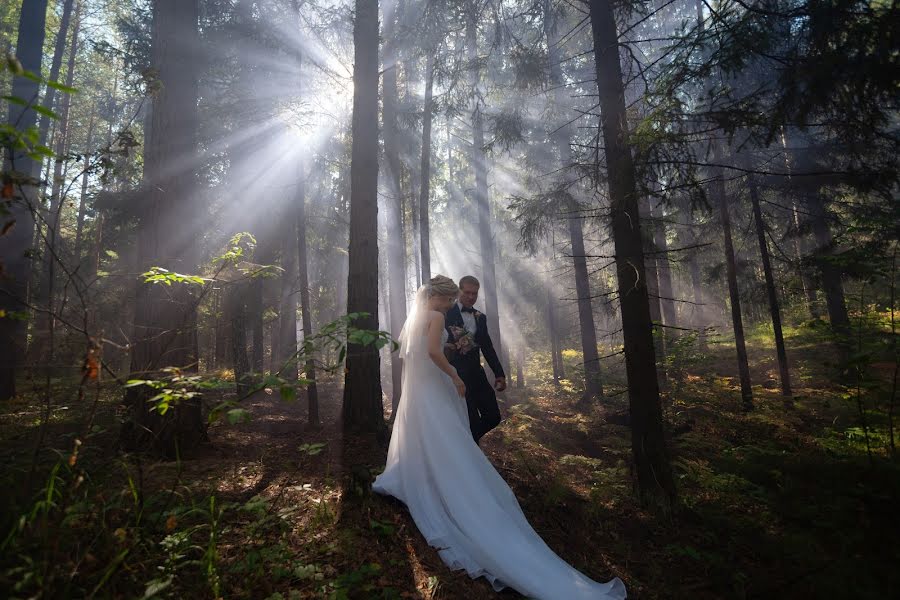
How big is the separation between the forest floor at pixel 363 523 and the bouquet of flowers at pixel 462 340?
1.75 meters

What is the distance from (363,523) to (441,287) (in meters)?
2.43

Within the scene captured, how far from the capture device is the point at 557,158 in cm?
1669

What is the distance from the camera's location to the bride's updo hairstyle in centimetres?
462

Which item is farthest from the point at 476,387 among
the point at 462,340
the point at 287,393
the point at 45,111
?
the point at 45,111

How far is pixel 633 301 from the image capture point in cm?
511

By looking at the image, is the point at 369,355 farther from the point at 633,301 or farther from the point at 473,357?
the point at 633,301

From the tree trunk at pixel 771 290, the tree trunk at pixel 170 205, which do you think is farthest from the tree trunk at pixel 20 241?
the tree trunk at pixel 771 290

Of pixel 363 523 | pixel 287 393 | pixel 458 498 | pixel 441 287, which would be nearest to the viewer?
pixel 287 393

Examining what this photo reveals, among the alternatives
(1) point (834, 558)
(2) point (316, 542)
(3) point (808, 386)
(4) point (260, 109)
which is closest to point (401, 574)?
(2) point (316, 542)

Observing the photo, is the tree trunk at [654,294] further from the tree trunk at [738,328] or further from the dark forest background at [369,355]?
the tree trunk at [738,328]

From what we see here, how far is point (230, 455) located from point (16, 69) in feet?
15.6

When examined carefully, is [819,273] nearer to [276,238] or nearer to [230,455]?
[230,455]

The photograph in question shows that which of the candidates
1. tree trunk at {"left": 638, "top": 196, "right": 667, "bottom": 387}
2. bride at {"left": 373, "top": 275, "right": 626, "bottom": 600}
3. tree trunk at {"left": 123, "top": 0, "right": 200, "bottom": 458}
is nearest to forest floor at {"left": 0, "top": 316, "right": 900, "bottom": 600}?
bride at {"left": 373, "top": 275, "right": 626, "bottom": 600}

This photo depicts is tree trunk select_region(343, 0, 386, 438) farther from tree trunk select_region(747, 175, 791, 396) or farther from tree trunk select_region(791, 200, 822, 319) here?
tree trunk select_region(747, 175, 791, 396)
